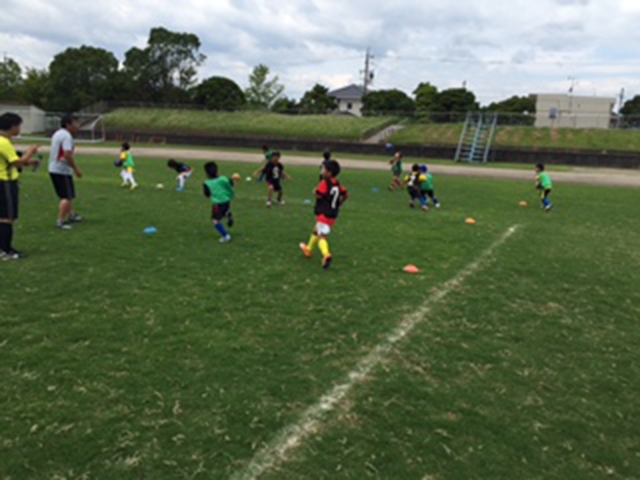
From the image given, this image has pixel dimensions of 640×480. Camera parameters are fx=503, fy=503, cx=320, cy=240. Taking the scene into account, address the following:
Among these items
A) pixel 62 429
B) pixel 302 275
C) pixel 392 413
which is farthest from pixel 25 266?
pixel 392 413

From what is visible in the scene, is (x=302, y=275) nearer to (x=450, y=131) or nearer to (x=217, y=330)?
(x=217, y=330)

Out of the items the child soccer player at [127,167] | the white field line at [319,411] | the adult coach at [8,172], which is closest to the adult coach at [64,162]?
the adult coach at [8,172]

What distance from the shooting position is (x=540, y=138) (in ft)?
146

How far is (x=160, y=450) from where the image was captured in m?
3.45

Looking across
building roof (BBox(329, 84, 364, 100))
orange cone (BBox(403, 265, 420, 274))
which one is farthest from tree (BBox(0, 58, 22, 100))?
orange cone (BBox(403, 265, 420, 274))

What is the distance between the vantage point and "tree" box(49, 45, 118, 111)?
73875 mm

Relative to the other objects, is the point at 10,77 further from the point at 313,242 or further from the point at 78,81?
the point at 313,242

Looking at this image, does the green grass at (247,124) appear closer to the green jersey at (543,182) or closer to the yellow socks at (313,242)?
the green jersey at (543,182)

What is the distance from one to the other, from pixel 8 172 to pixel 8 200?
43 cm

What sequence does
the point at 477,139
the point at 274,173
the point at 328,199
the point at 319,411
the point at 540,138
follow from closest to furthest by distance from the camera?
the point at 319,411
the point at 328,199
the point at 274,173
the point at 477,139
the point at 540,138

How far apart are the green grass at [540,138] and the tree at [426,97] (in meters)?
26.8

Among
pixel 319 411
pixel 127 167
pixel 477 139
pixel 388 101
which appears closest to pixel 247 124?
pixel 477 139

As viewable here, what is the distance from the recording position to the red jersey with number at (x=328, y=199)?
26.7ft

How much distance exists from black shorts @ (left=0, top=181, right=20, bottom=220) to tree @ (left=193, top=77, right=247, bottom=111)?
7333 cm
